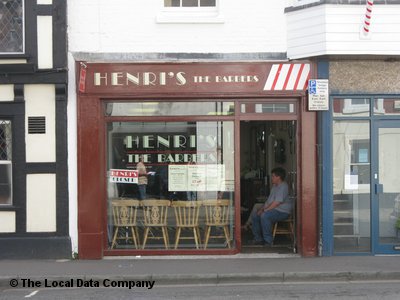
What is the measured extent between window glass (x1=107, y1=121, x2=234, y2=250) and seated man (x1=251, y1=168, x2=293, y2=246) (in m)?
0.87

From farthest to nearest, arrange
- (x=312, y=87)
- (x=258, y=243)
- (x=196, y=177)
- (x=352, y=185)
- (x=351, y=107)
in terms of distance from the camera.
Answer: (x=258, y=243) < (x=196, y=177) < (x=352, y=185) < (x=351, y=107) < (x=312, y=87)

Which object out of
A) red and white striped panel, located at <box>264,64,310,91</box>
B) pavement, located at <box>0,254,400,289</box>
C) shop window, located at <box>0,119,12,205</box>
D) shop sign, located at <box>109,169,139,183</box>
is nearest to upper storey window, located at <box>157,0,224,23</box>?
red and white striped panel, located at <box>264,64,310,91</box>

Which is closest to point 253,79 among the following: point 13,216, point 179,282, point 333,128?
point 333,128

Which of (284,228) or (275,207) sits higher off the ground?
(275,207)

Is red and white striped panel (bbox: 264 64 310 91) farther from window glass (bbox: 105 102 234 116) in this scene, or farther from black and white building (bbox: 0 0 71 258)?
black and white building (bbox: 0 0 71 258)

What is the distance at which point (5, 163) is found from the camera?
10844 mm

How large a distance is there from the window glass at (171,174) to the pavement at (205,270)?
48 centimetres

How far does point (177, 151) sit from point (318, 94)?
103 inches

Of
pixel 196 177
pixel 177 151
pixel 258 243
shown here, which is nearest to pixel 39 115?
pixel 177 151

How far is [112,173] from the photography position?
36.6ft

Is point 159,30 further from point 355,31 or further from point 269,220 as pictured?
point 269,220

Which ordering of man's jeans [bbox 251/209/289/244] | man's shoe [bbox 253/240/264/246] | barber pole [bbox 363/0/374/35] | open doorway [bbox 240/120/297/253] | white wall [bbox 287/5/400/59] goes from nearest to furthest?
barber pole [bbox 363/0/374/35], white wall [bbox 287/5/400/59], open doorway [bbox 240/120/297/253], man's jeans [bbox 251/209/289/244], man's shoe [bbox 253/240/264/246]

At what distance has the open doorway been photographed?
11.5 meters

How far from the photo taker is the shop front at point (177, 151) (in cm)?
1081
